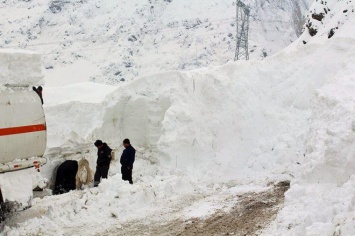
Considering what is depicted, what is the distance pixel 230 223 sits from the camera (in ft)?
21.7

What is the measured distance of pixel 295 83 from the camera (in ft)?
41.1

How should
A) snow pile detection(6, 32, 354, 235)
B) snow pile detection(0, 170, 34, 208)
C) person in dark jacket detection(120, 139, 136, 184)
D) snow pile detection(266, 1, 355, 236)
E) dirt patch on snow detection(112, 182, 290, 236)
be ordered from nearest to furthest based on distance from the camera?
1. snow pile detection(266, 1, 355, 236)
2. dirt patch on snow detection(112, 182, 290, 236)
3. snow pile detection(0, 170, 34, 208)
4. snow pile detection(6, 32, 354, 235)
5. person in dark jacket detection(120, 139, 136, 184)

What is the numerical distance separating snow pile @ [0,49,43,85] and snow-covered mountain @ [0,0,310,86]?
3807 cm

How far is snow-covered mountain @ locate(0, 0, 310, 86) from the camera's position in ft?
157

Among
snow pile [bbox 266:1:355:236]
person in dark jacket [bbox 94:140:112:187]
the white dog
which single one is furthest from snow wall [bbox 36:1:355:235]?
person in dark jacket [bbox 94:140:112:187]

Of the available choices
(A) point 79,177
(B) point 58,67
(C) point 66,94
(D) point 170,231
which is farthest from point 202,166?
(B) point 58,67

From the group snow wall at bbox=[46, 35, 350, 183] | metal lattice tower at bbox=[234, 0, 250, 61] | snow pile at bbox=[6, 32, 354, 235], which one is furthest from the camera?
metal lattice tower at bbox=[234, 0, 250, 61]

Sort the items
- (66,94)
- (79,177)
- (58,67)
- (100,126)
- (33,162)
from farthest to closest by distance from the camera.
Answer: (58,67), (66,94), (100,126), (79,177), (33,162)

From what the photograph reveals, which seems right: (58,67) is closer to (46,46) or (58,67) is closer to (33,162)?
(46,46)

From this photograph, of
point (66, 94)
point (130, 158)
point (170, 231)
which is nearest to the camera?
point (170, 231)

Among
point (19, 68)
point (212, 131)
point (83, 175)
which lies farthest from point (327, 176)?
point (83, 175)

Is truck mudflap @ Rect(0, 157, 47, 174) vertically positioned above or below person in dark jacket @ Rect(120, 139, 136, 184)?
above

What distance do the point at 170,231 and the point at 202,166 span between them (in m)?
4.45

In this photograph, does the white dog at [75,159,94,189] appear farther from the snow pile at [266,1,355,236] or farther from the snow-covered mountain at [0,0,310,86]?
the snow-covered mountain at [0,0,310,86]
